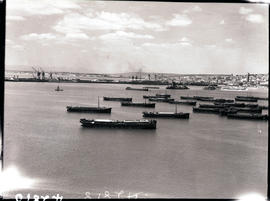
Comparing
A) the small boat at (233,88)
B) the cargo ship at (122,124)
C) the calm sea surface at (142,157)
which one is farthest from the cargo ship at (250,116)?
the small boat at (233,88)

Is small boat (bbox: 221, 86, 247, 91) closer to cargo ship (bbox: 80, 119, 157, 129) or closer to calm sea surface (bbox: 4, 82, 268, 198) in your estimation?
calm sea surface (bbox: 4, 82, 268, 198)

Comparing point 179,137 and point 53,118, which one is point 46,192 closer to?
point 179,137

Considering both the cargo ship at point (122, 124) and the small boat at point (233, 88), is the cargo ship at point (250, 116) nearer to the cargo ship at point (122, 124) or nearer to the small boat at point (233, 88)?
the cargo ship at point (122, 124)

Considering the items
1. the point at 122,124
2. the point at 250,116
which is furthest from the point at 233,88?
the point at 122,124

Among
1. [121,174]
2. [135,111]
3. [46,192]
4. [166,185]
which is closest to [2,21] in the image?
[46,192]

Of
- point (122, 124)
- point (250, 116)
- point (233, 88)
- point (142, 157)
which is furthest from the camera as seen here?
point (233, 88)

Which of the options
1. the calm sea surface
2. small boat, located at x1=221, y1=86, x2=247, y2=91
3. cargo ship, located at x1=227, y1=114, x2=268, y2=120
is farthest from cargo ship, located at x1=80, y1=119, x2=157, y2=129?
small boat, located at x1=221, y1=86, x2=247, y2=91

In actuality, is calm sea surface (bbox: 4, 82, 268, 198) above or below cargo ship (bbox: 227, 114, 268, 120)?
below

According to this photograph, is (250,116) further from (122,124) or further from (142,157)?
(142,157)
